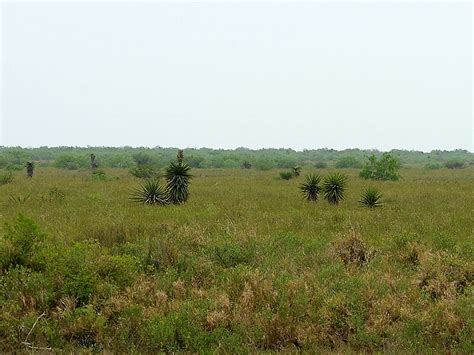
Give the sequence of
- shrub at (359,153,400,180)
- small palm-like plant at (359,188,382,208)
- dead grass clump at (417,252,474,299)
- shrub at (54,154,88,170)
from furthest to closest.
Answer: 1. shrub at (54,154,88,170)
2. shrub at (359,153,400,180)
3. small palm-like plant at (359,188,382,208)
4. dead grass clump at (417,252,474,299)

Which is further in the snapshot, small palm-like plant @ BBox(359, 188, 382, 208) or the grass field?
small palm-like plant @ BBox(359, 188, 382, 208)

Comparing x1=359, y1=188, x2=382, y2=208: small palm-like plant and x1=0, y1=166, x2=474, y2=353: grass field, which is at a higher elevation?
x1=359, y1=188, x2=382, y2=208: small palm-like plant

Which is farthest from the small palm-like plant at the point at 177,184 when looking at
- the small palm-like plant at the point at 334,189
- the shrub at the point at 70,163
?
the shrub at the point at 70,163

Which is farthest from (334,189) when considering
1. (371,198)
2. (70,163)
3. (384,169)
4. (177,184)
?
(70,163)

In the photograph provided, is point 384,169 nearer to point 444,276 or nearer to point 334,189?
point 334,189

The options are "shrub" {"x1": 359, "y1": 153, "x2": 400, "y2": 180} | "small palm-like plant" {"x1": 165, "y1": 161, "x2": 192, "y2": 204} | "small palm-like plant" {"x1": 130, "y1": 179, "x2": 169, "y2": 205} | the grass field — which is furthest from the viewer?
"shrub" {"x1": 359, "y1": 153, "x2": 400, "y2": 180}

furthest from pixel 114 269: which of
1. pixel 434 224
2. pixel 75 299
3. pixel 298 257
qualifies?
pixel 434 224

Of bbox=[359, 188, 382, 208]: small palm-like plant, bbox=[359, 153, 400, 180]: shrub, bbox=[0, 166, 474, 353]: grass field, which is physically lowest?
bbox=[0, 166, 474, 353]: grass field

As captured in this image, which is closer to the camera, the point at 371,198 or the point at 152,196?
the point at 371,198

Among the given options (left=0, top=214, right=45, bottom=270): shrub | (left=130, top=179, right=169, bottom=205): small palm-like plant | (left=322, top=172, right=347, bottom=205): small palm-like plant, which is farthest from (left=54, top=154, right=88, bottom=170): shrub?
(left=0, top=214, right=45, bottom=270): shrub

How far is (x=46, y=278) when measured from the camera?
7676mm

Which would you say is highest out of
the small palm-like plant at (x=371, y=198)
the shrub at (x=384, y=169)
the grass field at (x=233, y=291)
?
the shrub at (x=384, y=169)

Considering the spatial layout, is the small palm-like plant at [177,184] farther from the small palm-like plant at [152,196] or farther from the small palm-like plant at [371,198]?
the small palm-like plant at [371,198]

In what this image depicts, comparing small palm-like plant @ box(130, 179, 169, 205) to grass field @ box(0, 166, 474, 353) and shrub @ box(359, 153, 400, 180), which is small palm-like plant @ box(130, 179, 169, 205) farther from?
shrub @ box(359, 153, 400, 180)
